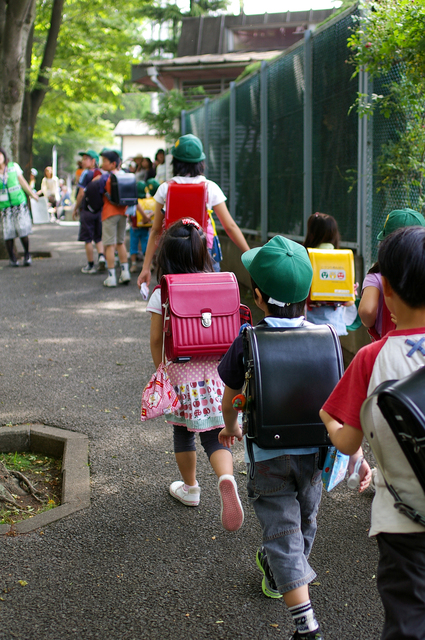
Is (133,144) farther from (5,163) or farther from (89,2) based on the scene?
(5,163)

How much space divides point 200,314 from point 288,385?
3.23ft

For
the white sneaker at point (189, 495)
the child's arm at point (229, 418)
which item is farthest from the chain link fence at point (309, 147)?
the child's arm at point (229, 418)

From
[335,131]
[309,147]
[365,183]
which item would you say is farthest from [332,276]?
[309,147]

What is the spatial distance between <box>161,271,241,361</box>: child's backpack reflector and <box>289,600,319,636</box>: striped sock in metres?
1.26

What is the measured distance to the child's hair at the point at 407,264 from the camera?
1.91 meters

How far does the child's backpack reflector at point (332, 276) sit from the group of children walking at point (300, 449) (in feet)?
3.08

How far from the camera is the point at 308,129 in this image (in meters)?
7.56

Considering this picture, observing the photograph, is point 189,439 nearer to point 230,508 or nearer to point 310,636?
point 230,508

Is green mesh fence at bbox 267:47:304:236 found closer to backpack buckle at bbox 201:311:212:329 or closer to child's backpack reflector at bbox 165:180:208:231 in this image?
child's backpack reflector at bbox 165:180:208:231

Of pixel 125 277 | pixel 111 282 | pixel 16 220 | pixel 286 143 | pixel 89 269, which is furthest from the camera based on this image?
pixel 89 269

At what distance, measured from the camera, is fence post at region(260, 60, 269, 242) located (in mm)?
9492

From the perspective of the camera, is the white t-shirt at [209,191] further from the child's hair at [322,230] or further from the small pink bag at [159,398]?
the small pink bag at [159,398]

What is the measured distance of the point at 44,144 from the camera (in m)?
62.3

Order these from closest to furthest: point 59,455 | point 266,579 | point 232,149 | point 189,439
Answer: point 266,579, point 189,439, point 59,455, point 232,149
